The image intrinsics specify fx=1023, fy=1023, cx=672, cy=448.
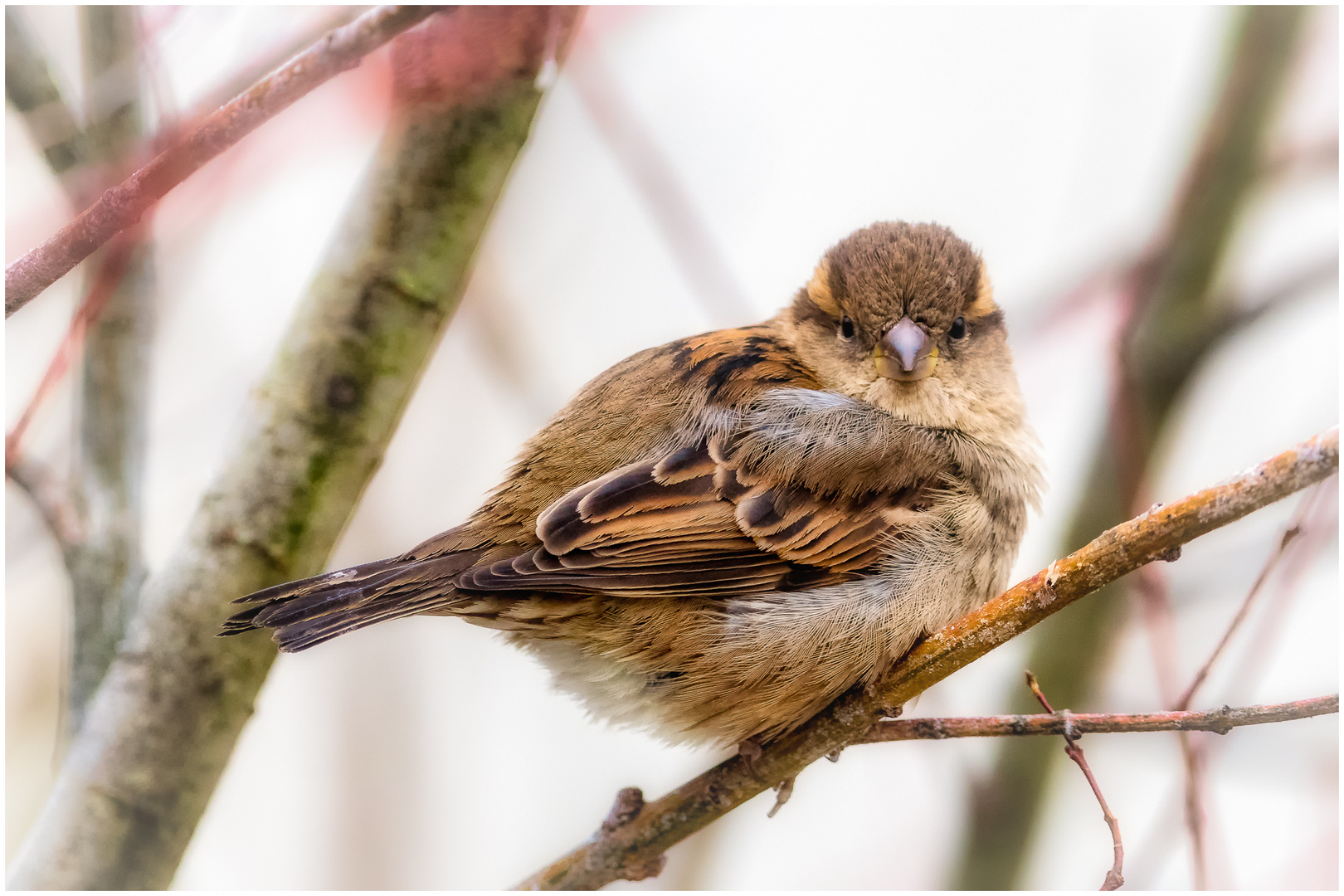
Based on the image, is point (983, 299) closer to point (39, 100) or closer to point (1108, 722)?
point (1108, 722)

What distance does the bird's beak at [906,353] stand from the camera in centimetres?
223

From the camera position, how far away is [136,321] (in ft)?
7.80

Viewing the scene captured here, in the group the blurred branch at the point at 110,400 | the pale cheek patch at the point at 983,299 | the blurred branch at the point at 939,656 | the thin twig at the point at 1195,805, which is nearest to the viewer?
the blurred branch at the point at 939,656

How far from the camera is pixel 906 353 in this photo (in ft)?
7.32

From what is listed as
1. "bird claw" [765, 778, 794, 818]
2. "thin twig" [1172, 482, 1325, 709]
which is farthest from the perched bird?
"thin twig" [1172, 482, 1325, 709]

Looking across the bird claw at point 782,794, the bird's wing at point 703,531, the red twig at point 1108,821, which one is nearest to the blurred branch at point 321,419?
the bird's wing at point 703,531

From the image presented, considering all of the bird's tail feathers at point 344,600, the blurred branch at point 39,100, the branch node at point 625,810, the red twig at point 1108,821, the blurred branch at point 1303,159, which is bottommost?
the red twig at point 1108,821

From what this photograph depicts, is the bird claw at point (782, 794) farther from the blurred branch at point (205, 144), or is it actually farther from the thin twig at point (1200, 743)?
the blurred branch at point (205, 144)

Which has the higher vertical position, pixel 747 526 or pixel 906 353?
pixel 906 353

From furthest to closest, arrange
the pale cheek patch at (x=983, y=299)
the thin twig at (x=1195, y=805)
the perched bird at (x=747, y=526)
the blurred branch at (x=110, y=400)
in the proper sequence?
the pale cheek patch at (x=983, y=299) → the blurred branch at (x=110, y=400) → the perched bird at (x=747, y=526) → the thin twig at (x=1195, y=805)

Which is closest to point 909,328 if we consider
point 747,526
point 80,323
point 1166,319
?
point 747,526

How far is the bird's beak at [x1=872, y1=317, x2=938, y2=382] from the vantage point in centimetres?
223

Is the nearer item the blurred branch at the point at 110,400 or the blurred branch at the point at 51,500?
A: the blurred branch at the point at 51,500

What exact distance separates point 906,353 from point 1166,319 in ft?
2.64
